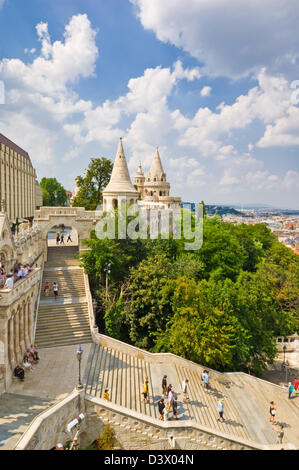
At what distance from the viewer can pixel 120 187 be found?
3150 cm

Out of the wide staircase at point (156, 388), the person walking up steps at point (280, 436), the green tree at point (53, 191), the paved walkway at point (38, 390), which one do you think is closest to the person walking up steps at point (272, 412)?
the wide staircase at point (156, 388)

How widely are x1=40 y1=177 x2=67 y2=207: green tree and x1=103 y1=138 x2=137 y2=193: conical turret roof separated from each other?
2021 inches

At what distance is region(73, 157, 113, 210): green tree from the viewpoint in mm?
40094

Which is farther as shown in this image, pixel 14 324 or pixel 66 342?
pixel 66 342

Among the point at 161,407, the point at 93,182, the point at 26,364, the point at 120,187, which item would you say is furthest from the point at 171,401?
the point at 93,182

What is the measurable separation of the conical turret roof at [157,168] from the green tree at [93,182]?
15369mm

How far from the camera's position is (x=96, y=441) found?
39.8 ft

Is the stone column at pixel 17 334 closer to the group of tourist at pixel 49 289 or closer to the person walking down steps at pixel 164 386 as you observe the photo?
the group of tourist at pixel 49 289

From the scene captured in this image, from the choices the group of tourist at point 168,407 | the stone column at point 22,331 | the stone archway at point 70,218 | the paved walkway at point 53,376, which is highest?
the stone archway at point 70,218

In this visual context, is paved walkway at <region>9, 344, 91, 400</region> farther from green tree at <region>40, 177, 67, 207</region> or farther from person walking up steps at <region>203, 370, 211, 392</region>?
green tree at <region>40, 177, 67, 207</region>

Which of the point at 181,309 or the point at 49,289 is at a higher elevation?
the point at 49,289

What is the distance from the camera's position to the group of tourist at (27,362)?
→ 12672 mm

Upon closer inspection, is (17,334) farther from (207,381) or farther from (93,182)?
(93,182)

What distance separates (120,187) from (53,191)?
5634 centimetres
